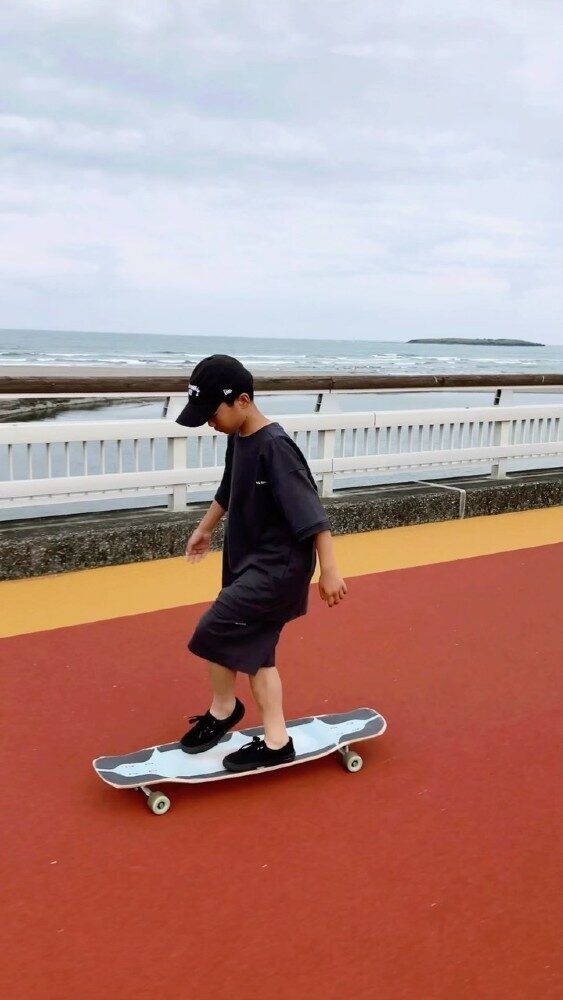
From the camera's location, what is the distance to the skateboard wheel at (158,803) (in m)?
3.10

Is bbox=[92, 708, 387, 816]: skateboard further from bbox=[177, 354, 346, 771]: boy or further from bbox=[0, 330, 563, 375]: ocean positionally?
bbox=[0, 330, 563, 375]: ocean

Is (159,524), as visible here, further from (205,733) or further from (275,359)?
(275,359)

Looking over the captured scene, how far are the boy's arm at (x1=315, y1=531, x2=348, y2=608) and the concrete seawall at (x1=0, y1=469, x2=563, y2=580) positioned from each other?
128 inches

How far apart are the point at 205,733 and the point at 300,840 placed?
62 cm

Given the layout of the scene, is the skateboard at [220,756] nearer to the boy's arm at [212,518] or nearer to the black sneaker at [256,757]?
the black sneaker at [256,757]

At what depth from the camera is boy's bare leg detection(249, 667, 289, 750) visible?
3.30 metres

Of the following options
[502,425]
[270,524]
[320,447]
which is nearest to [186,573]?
[320,447]

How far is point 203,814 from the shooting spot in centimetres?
314

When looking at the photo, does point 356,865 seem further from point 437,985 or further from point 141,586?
point 141,586

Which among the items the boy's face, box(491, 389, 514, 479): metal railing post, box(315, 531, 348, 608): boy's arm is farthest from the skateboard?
box(491, 389, 514, 479): metal railing post

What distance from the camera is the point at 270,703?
3.32m

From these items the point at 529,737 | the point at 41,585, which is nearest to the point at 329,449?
the point at 41,585

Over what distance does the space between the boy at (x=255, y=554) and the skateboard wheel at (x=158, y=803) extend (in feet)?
0.89

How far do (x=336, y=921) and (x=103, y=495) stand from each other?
13.2ft
